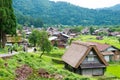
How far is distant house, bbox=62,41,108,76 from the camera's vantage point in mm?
32156

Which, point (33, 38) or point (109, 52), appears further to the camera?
point (33, 38)

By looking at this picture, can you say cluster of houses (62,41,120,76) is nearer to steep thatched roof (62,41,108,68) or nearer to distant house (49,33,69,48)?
steep thatched roof (62,41,108,68)

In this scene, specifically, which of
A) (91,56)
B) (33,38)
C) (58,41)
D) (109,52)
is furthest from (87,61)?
(58,41)

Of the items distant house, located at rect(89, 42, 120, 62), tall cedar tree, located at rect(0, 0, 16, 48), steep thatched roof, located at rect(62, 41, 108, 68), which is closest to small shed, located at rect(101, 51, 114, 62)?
distant house, located at rect(89, 42, 120, 62)

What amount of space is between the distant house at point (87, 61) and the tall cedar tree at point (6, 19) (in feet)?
27.5

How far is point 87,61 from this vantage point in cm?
3291

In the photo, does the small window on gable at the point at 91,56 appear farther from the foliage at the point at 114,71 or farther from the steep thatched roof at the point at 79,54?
the foliage at the point at 114,71

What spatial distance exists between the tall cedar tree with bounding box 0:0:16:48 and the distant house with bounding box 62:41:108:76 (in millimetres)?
8394

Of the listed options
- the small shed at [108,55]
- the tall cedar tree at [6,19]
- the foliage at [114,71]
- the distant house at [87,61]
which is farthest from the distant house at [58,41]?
the distant house at [87,61]

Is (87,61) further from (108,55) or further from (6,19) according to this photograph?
(108,55)

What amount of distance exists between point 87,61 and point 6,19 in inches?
433

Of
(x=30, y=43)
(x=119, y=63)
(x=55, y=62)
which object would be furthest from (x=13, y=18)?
(x=30, y=43)

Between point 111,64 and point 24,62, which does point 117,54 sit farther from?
point 24,62

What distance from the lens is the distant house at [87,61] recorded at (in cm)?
3216
